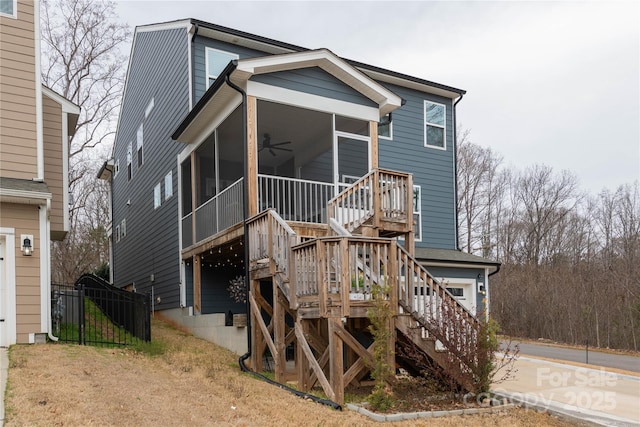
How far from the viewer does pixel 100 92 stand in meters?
24.5

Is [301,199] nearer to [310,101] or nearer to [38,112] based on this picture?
[310,101]

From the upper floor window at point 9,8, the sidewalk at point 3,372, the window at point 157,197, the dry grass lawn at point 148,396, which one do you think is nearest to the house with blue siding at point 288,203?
the window at point 157,197

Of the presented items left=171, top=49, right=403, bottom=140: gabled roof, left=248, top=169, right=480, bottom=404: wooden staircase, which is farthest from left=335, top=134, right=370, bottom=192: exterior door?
left=248, top=169, right=480, bottom=404: wooden staircase

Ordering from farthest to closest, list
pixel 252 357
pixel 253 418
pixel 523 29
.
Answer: pixel 523 29, pixel 252 357, pixel 253 418

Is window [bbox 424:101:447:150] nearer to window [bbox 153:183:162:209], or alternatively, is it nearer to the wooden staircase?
the wooden staircase

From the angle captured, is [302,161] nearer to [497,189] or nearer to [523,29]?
[523,29]

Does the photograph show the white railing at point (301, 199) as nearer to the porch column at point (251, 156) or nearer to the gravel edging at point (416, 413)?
the porch column at point (251, 156)

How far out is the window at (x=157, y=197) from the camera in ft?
55.2

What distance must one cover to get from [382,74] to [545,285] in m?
11.2

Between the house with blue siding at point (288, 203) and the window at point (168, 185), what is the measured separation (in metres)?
0.11

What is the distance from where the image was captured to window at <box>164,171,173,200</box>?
15.6 meters

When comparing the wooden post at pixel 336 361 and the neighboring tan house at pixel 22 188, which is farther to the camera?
the neighboring tan house at pixel 22 188

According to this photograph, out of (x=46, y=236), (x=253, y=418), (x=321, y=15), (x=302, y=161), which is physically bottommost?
(x=253, y=418)

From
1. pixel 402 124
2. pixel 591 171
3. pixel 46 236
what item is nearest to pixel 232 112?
pixel 46 236
